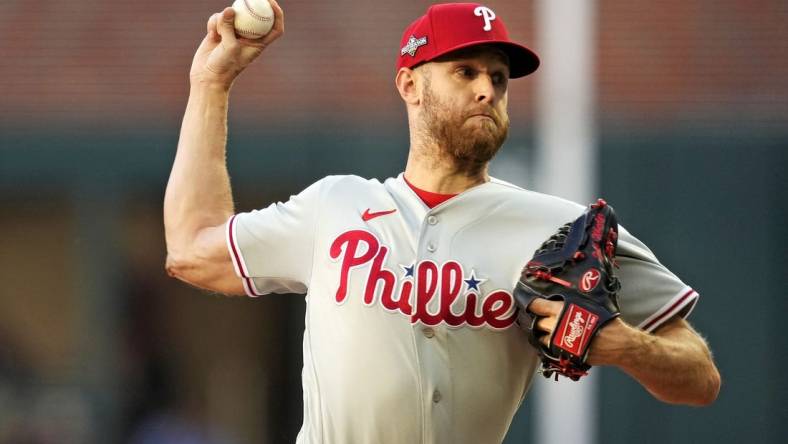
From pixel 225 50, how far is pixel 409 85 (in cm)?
48

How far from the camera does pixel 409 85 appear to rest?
328cm

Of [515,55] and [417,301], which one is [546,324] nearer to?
[417,301]

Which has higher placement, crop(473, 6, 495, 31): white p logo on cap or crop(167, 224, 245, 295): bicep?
crop(473, 6, 495, 31): white p logo on cap

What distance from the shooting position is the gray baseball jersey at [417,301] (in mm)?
2967

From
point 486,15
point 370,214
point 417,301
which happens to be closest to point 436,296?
point 417,301

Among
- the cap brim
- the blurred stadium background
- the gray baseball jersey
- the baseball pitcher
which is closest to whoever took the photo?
the baseball pitcher

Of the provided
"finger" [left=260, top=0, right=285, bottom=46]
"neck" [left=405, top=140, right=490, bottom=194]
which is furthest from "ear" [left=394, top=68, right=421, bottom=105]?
"finger" [left=260, top=0, right=285, bottom=46]

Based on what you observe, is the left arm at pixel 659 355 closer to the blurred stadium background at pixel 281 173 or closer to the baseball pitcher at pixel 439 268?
the baseball pitcher at pixel 439 268

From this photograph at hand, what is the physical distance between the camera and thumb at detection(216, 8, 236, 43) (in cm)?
320

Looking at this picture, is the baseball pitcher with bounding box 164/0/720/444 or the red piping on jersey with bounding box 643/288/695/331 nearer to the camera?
the baseball pitcher with bounding box 164/0/720/444

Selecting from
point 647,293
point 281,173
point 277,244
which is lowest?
point 281,173

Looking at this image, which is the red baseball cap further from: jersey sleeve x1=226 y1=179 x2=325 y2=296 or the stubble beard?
jersey sleeve x1=226 y1=179 x2=325 y2=296

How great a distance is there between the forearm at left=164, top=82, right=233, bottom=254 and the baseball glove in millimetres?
850

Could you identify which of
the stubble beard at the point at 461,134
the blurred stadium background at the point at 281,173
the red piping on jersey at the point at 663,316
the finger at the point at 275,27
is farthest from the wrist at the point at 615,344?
the blurred stadium background at the point at 281,173
